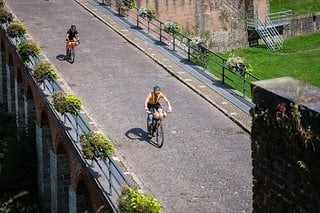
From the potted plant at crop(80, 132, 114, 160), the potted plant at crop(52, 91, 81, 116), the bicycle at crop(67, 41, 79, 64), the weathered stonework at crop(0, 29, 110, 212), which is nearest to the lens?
the potted plant at crop(80, 132, 114, 160)

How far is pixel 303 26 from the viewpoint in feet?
143

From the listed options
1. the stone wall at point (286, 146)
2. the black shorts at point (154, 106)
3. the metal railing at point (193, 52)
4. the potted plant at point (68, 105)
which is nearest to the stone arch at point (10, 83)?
the metal railing at point (193, 52)

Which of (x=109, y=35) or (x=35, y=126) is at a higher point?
(x=109, y=35)

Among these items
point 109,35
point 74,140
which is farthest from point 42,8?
point 74,140

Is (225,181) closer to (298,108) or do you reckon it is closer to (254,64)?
(298,108)

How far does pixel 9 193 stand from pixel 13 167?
0.86m

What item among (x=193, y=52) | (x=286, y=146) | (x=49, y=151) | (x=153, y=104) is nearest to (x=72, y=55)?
(x=49, y=151)

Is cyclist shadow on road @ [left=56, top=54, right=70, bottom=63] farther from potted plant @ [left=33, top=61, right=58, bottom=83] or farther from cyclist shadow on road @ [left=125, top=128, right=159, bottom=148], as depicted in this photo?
cyclist shadow on road @ [left=125, top=128, right=159, bottom=148]

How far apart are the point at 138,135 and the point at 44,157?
5.44 m

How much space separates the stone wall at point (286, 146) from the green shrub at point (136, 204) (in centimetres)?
233

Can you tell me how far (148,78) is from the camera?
20.7m

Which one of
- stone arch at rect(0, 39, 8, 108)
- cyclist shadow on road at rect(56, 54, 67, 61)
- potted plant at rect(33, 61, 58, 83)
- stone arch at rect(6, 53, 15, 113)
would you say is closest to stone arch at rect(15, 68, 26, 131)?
stone arch at rect(6, 53, 15, 113)

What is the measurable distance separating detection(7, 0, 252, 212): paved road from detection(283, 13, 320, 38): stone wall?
19.3m

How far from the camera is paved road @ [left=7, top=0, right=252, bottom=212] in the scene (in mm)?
13258
